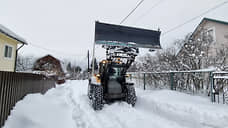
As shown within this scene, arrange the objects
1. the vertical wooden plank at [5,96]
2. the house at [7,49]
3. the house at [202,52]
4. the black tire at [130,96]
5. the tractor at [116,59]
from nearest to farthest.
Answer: the vertical wooden plank at [5,96], the tractor at [116,59], the black tire at [130,96], the house at [202,52], the house at [7,49]

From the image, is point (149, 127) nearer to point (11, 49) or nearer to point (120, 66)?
point (120, 66)

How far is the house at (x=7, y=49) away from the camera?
7.75m

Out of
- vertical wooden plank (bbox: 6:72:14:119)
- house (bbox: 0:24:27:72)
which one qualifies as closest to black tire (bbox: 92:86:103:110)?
vertical wooden plank (bbox: 6:72:14:119)

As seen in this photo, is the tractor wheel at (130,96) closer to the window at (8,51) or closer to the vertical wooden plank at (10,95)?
the vertical wooden plank at (10,95)

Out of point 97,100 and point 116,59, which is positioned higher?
point 116,59

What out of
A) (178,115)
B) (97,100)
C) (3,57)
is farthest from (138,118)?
(3,57)

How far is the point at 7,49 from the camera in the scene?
851 centimetres

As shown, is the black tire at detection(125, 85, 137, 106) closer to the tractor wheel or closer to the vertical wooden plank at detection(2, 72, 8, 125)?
the tractor wheel

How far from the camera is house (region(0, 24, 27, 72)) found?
7754 millimetres

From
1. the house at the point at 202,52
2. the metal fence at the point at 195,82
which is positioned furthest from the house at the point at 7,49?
the house at the point at 202,52

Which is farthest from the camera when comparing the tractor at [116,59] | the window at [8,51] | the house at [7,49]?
the window at [8,51]

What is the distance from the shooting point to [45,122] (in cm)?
301

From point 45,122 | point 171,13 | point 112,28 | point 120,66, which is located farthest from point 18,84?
Answer: point 171,13

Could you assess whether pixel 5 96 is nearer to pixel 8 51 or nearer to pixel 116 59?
pixel 116 59
